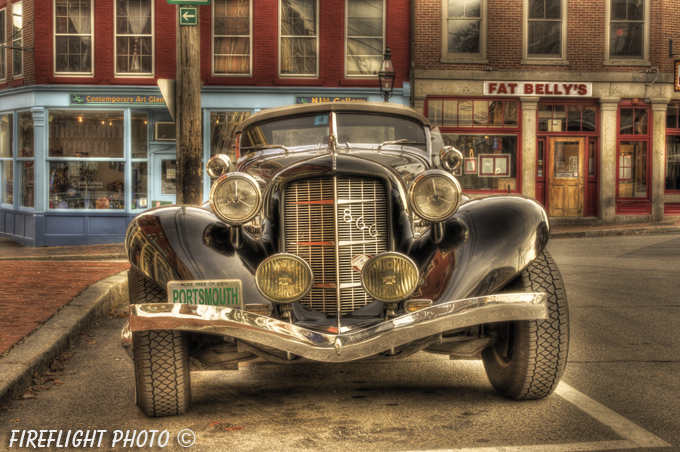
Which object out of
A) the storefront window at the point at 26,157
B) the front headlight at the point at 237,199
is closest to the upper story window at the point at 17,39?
the storefront window at the point at 26,157

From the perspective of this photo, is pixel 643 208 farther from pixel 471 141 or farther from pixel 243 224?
pixel 243 224

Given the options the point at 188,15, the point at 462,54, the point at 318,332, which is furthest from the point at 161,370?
the point at 462,54

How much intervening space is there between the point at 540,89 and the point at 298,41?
613cm

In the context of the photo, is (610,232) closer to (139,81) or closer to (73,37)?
(139,81)

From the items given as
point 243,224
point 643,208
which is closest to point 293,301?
point 243,224

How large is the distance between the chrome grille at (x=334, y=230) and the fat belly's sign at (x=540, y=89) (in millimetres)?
15490

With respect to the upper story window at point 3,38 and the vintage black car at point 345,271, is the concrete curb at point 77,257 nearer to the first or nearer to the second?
the upper story window at point 3,38

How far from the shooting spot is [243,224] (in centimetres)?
420

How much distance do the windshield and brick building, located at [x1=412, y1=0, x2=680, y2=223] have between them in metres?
13.0

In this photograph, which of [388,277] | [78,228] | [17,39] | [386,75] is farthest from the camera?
[17,39]

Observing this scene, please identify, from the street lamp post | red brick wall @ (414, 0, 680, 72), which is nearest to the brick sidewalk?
the street lamp post

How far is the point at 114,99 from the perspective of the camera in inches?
701
